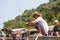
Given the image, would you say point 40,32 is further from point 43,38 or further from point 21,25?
point 21,25

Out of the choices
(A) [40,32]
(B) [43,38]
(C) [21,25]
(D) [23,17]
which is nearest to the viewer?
(B) [43,38]

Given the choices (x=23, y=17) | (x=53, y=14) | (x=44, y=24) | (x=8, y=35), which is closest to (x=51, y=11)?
(x=53, y=14)

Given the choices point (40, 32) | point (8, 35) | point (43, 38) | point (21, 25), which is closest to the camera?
point (43, 38)

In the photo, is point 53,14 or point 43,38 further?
point 53,14

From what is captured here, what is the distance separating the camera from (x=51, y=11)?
5712 centimetres

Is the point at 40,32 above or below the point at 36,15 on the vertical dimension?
below

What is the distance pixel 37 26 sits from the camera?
9.60m

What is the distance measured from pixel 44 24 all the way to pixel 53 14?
4709cm

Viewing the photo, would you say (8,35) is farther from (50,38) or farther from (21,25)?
(21,25)

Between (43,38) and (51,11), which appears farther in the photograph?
(51,11)

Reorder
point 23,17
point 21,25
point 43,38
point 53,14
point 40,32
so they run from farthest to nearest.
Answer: point 23,17, point 53,14, point 21,25, point 40,32, point 43,38

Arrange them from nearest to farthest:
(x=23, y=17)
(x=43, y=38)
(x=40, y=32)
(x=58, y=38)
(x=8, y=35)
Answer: (x=58, y=38)
(x=43, y=38)
(x=40, y=32)
(x=8, y=35)
(x=23, y=17)

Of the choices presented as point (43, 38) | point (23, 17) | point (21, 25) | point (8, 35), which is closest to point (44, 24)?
point (43, 38)

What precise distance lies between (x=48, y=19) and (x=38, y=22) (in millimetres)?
46174
